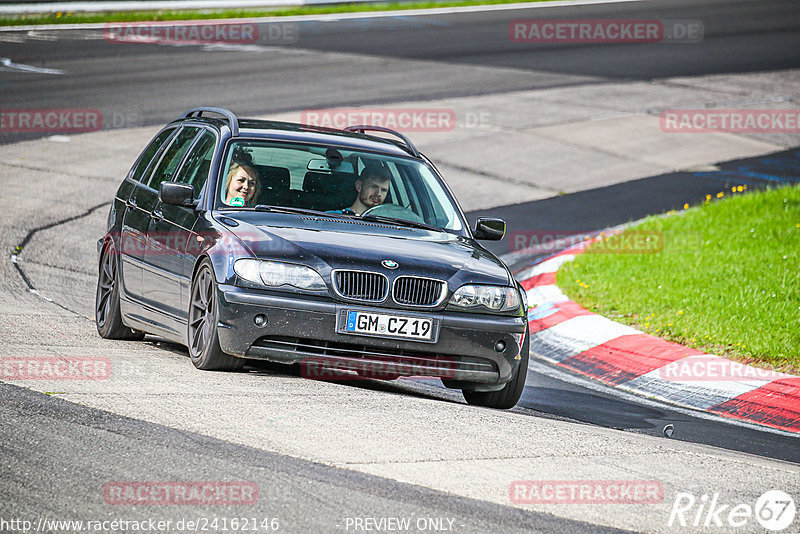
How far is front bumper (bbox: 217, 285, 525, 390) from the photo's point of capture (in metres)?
6.74

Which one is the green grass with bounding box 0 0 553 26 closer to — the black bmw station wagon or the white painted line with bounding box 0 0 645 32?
the white painted line with bounding box 0 0 645 32

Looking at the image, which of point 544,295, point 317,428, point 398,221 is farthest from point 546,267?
point 317,428

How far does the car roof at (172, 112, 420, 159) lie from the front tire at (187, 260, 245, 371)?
135cm

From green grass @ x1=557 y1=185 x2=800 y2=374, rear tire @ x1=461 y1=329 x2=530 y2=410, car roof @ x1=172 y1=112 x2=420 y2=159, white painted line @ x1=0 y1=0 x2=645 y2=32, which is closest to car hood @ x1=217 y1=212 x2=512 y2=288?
rear tire @ x1=461 y1=329 x2=530 y2=410

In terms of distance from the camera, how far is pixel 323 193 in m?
7.94

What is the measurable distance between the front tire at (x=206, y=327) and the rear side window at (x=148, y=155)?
2083 millimetres

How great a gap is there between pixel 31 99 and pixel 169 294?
13.1 meters

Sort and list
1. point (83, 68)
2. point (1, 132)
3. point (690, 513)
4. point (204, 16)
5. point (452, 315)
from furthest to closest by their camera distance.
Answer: point (204, 16)
point (83, 68)
point (1, 132)
point (452, 315)
point (690, 513)

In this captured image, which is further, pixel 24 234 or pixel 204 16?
pixel 204 16

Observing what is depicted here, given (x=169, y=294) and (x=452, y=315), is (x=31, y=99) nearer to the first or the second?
(x=169, y=294)

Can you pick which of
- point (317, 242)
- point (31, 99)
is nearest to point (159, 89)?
point (31, 99)

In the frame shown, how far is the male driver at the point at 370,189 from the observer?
7988 millimetres

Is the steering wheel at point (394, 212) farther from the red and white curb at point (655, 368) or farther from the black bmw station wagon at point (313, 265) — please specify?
the red and white curb at point (655, 368)

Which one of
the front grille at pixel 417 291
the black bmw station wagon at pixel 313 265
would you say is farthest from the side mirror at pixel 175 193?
the front grille at pixel 417 291
